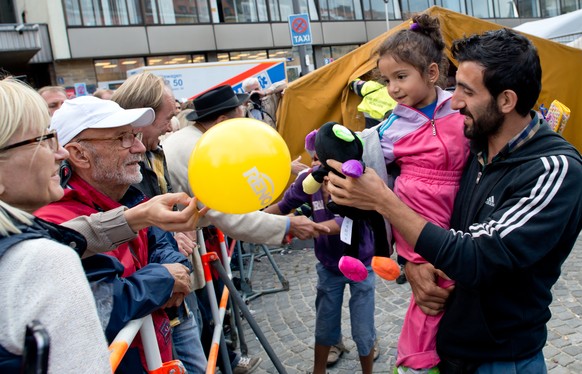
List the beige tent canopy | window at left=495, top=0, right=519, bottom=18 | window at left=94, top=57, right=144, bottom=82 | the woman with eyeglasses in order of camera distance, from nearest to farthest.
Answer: the woman with eyeglasses, the beige tent canopy, window at left=94, top=57, right=144, bottom=82, window at left=495, top=0, right=519, bottom=18

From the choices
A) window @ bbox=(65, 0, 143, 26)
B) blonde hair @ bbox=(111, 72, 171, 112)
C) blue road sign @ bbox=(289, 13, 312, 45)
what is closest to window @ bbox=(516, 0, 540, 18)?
window @ bbox=(65, 0, 143, 26)

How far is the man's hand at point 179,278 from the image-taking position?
2.16 metres

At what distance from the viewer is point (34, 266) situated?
3.73ft

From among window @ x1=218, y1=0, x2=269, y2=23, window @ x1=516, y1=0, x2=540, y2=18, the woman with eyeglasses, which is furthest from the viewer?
window @ x1=516, y1=0, x2=540, y2=18

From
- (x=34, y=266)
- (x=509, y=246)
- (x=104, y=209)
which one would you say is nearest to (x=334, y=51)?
(x=104, y=209)

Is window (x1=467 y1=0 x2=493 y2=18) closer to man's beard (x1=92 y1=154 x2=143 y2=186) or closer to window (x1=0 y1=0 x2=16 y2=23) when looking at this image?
window (x1=0 y1=0 x2=16 y2=23)

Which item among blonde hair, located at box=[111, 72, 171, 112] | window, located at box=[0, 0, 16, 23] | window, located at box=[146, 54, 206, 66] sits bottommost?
blonde hair, located at box=[111, 72, 171, 112]

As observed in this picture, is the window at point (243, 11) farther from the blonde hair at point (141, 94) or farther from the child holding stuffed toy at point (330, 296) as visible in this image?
the child holding stuffed toy at point (330, 296)

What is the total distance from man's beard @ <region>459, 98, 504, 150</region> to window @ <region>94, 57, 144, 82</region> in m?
21.2

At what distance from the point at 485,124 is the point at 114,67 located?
21.6 metres

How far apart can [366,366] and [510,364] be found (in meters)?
1.85

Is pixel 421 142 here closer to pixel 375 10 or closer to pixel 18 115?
pixel 18 115

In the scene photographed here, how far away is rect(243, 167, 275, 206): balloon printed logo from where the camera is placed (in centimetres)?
175

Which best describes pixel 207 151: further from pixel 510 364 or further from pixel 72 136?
pixel 510 364
